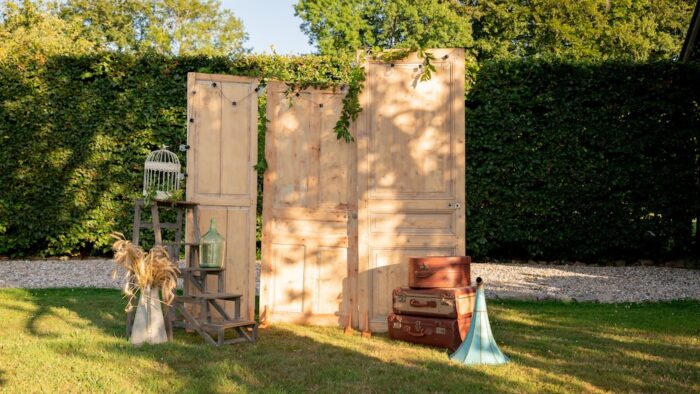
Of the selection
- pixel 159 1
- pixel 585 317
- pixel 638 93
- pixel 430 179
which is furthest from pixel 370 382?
pixel 159 1

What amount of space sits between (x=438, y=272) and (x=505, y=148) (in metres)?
5.52

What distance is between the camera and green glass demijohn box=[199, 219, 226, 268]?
18.4 feet

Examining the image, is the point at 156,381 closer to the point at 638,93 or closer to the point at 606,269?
the point at 606,269

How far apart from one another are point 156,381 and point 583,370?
2770mm

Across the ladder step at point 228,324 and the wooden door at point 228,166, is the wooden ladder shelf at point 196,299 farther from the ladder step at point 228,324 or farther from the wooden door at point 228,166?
the wooden door at point 228,166

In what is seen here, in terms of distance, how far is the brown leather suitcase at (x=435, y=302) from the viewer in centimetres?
523

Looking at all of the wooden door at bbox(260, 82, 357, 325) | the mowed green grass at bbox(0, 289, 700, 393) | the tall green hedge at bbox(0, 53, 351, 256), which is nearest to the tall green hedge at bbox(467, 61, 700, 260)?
the tall green hedge at bbox(0, 53, 351, 256)

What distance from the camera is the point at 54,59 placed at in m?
10.5

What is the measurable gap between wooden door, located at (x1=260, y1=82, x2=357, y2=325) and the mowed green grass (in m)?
Answer: 0.35

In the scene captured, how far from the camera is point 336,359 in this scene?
466 centimetres

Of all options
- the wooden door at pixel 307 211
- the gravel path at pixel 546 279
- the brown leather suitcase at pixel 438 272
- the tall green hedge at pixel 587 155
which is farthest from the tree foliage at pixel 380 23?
the brown leather suitcase at pixel 438 272

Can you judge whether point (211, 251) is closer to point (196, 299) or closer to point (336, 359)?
point (196, 299)

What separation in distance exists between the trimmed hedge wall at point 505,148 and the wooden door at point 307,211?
4394 millimetres

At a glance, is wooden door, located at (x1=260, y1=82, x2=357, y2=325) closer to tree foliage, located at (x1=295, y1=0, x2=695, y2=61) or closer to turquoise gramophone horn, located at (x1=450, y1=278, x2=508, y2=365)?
turquoise gramophone horn, located at (x1=450, y1=278, x2=508, y2=365)
